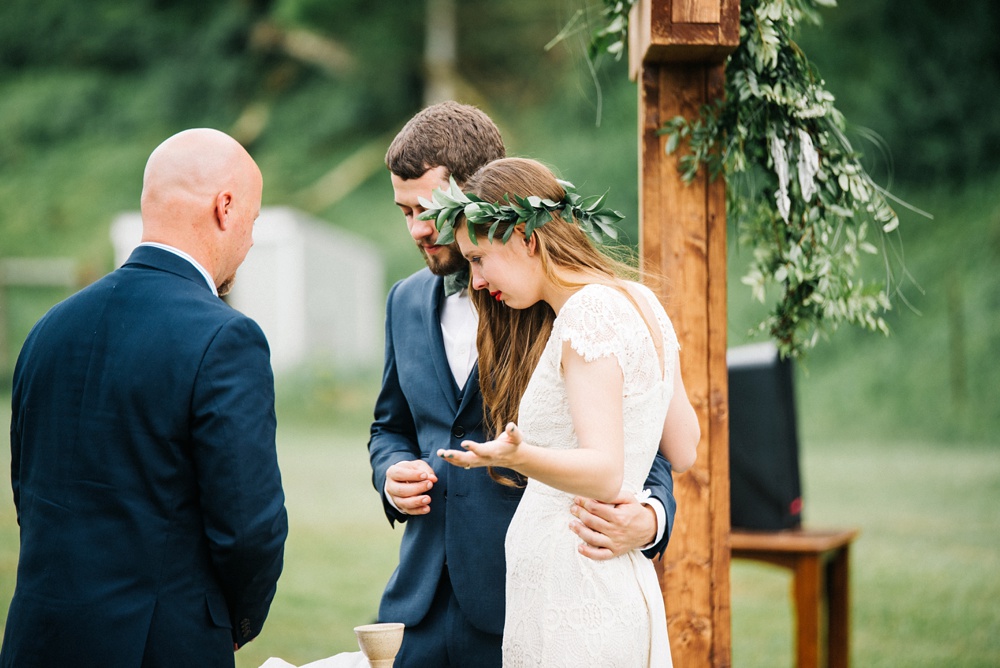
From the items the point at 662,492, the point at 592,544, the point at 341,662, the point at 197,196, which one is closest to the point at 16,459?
the point at 197,196

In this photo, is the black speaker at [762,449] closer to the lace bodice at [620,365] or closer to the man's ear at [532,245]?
the lace bodice at [620,365]

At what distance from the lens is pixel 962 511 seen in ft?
27.1

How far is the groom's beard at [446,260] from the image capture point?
245cm

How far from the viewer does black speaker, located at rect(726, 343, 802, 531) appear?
4496 mm

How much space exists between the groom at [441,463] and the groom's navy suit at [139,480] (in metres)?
0.47

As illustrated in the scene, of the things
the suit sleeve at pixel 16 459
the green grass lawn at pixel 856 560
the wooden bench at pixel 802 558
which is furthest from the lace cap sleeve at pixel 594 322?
the green grass lawn at pixel 856 560

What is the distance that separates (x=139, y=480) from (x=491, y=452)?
729 mm

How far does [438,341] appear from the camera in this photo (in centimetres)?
249

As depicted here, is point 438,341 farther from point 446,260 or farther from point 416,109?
point 416,109

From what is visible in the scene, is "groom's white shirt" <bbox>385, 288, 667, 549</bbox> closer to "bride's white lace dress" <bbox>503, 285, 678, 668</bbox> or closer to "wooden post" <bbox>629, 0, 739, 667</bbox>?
"bride's white lace dress" <bbox>503, 285, 678, 668</bbox>

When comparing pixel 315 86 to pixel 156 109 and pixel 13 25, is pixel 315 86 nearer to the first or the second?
pixel 156 109

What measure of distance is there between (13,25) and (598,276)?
2539 centimetres

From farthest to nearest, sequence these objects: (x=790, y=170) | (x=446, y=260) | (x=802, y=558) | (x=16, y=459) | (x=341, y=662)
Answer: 1. (x=802, y=558)
2. (x=790, y=170)
3. (x=446, y=260)
4. (x=341, y=662)
5. (x=16, y=459)

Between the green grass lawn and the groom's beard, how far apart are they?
338 centimetres
